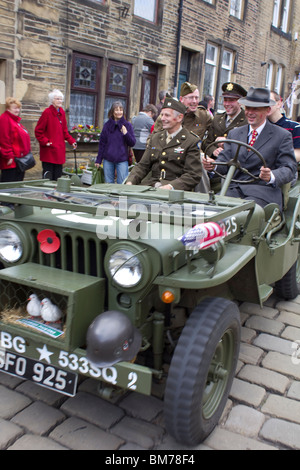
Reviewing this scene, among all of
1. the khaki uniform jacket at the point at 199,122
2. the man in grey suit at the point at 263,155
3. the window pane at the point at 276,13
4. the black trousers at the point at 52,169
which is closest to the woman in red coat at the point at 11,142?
the black trousers at the point at 52,169

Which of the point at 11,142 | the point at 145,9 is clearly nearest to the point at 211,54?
the point at 145,9

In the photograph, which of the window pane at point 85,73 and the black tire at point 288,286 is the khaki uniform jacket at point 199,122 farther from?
the window pane at point 85,73

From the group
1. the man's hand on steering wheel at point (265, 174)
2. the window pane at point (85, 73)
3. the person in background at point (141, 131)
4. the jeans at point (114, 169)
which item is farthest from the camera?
the window pane at point (85, 73)

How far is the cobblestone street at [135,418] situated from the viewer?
8.26 ft

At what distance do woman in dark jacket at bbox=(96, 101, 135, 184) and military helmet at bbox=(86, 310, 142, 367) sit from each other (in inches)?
229

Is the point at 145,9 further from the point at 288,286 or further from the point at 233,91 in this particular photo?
the point at 288,286

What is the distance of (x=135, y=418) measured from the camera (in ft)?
9.00

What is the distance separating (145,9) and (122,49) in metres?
1.41

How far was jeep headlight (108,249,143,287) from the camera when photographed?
7.84 feet

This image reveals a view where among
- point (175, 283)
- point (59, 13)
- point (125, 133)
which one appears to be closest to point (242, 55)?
point (59, 13)

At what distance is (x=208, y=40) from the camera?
13.6 metres

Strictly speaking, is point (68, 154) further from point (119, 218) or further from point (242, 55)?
point (242, 55)

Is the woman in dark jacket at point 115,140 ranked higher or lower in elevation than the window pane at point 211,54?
lower

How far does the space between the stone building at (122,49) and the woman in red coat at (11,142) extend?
1.54 metres
